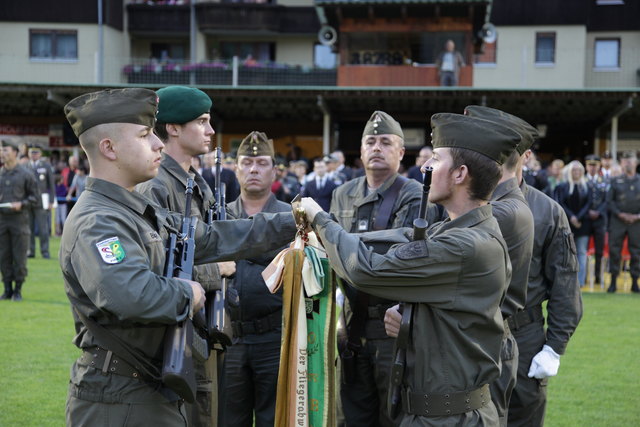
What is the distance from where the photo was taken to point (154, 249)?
3484mm

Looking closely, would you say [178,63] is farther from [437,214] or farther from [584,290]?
[437,214]

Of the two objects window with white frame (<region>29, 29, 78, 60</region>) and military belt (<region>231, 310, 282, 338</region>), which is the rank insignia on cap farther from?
window with white frame (<region>29, 29, 78, 60</region>)

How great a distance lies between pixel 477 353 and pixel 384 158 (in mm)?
2545

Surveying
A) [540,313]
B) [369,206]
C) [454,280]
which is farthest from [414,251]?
[369,206]

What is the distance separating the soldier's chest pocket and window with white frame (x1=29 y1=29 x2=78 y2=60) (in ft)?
112

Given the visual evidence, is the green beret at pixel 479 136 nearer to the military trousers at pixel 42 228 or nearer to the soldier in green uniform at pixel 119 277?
the soldier in green uniform at pixel 119 277

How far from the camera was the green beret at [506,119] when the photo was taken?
3.84 meters

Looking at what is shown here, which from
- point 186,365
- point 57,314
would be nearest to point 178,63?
A: point 57,314

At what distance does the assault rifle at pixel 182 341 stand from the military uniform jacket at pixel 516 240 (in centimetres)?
166

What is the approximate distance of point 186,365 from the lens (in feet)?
10.6

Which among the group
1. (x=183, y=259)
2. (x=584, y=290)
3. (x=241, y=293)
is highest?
(x=183, y=259)

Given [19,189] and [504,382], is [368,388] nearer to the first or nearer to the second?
[504,382]

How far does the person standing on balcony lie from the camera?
26.6 m

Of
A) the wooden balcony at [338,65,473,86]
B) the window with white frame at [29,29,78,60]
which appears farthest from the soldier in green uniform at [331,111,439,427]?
the window with white frame at [29,29,78,60]
